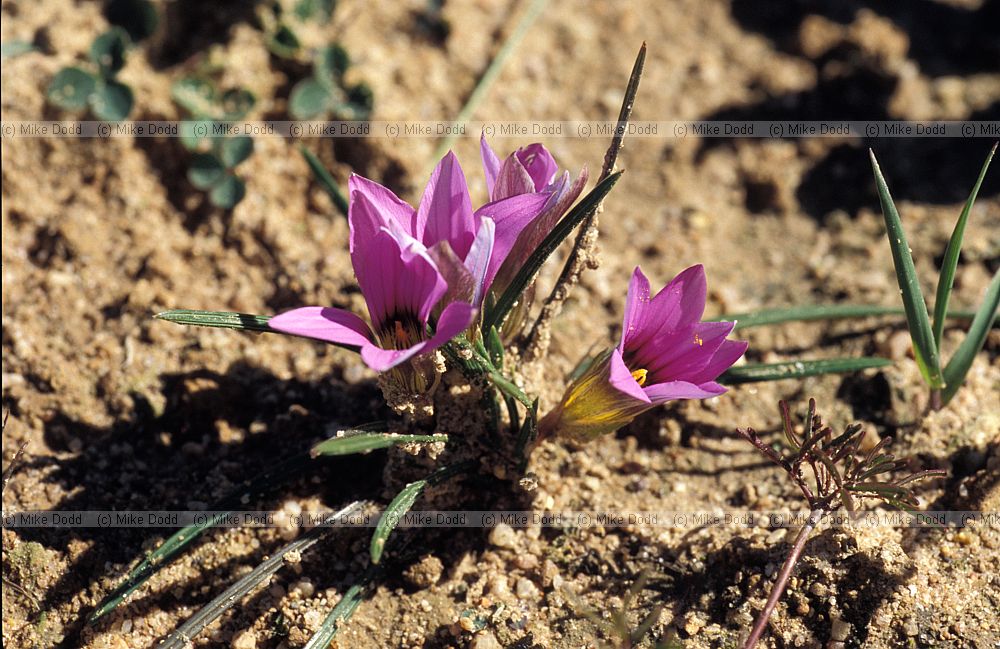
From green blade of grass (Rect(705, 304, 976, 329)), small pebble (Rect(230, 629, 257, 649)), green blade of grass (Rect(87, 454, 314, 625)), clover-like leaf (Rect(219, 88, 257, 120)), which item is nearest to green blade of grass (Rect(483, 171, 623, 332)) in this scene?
green blade of grass (Rect(87, 454, 314, 625))

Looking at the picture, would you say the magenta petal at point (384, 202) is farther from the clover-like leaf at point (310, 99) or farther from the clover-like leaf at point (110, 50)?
the clover-like leaf at point (110, 50)

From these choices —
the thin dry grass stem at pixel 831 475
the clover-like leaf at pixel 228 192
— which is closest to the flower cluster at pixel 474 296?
the thin dry grass stem at pixel 831 475

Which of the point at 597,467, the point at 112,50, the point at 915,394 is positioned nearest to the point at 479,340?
the point at 597,467

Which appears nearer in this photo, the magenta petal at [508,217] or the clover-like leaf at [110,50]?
the magenta petal at [508,217]

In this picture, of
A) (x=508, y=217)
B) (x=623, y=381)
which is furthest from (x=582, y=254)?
(x=623, y=381)

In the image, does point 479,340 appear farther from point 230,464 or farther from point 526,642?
point 230,464

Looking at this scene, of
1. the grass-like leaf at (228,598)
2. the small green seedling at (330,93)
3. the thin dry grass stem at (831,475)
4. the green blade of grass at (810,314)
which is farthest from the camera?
the small green seedling at (330,93)

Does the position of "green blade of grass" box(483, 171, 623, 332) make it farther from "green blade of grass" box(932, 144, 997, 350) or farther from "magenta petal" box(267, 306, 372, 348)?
"green blade of grass" box(932, 144, 997, 350)
